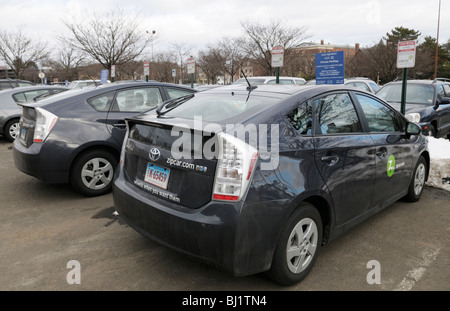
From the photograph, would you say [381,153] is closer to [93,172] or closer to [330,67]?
[93,172]

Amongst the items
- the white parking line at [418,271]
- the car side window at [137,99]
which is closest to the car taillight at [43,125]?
the car side window at [137,99]

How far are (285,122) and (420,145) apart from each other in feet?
9.18

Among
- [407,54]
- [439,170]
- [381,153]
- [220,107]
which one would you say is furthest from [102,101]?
[407,54]

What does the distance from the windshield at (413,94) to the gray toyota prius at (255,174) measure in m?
5.92

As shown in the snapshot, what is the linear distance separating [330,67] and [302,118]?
5657 mm

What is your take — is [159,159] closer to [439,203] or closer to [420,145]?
[420,145]

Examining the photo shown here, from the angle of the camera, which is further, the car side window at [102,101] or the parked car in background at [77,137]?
the car side window at [102,101]

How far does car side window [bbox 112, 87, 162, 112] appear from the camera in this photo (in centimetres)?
530

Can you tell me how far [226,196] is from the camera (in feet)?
7.71

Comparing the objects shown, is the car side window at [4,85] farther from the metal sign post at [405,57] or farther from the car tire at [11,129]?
the metal sign post at [405,57]

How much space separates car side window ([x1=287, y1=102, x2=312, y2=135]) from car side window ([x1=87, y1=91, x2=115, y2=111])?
325 cm

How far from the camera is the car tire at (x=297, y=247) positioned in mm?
2586

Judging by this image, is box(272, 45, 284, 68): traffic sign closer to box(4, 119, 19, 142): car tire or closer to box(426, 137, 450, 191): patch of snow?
box(426, 137, 450, 191): patch of snow
